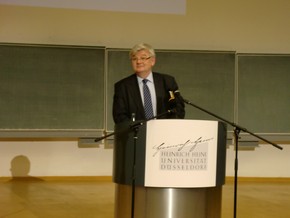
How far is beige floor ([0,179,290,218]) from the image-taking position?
12.6 ft

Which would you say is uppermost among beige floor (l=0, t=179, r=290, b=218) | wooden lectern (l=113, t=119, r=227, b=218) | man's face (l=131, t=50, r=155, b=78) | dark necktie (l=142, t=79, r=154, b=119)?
man's face (l=131, t=50, r=155, b=78)

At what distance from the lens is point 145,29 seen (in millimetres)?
5945

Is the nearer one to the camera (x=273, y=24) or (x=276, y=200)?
(x=276, y=200)

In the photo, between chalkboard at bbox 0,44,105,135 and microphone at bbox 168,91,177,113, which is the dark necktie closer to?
microphone at bbox 168,91,177,113

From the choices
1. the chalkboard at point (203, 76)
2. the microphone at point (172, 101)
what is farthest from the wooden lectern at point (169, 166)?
the chalkboard at point (203, 76)

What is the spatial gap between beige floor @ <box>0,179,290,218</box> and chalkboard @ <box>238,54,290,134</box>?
836 mm

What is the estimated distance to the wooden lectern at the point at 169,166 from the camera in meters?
2.28

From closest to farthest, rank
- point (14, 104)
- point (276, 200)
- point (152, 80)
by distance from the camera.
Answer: point (152, 80) → point (276, 200) → point (14, 104)

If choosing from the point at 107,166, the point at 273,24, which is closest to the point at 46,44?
the point at 107,166

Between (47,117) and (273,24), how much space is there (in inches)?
133

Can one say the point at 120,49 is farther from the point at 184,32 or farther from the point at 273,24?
the point at 273,24

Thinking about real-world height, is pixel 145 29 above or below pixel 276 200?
above
